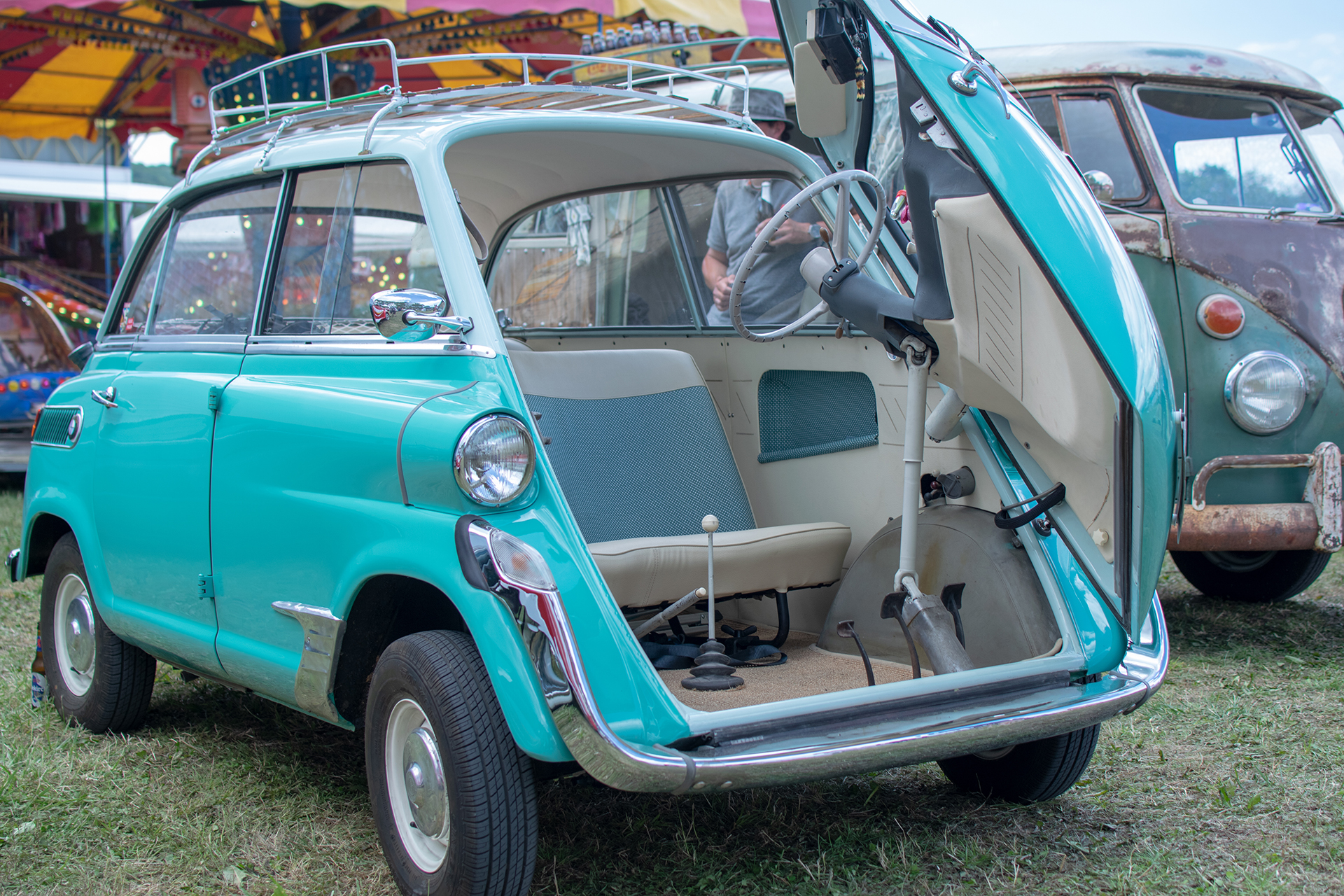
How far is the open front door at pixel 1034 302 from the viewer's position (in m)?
2.41

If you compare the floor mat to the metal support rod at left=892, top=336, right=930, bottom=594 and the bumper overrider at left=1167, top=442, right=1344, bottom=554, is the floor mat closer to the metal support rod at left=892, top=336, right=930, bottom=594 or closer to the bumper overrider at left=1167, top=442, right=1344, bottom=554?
the metal support rod at left=892, top=336, right=930, bottom=594

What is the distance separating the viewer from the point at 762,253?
3.72 meters

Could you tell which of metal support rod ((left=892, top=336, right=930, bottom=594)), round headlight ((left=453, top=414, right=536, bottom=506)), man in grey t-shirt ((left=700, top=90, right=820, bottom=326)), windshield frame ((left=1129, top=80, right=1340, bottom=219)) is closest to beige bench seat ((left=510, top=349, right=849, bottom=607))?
man in grey t-shirt ((left=700, top=90, right=820, bottom=326))

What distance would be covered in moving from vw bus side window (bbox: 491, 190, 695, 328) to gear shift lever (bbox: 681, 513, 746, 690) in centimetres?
132

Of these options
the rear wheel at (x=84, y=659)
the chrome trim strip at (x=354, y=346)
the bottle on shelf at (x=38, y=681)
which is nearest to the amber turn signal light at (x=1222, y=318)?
the chrome trim strip at (x=354, y=346)

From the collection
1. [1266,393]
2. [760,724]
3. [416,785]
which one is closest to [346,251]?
[416,785]

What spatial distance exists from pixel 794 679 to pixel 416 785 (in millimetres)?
1040

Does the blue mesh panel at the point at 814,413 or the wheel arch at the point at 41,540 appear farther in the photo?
the wheel arch at the point at 41,540

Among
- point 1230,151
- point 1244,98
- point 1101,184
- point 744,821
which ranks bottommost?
point 744,821

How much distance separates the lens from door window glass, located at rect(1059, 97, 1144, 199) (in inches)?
209

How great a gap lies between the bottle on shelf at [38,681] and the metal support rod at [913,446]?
318 cm

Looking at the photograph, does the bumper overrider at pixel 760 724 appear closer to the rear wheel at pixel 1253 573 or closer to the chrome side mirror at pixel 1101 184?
the chrome side mirror at pixel 1101 184

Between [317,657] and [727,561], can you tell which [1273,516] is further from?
[317,657]

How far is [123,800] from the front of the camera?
340 cm
